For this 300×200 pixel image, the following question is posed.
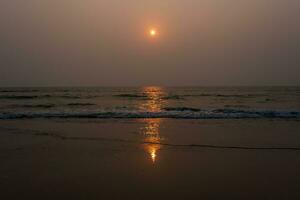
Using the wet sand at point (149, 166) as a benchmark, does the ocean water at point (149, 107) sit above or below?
above

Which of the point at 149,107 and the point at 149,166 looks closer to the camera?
the point at 149,166

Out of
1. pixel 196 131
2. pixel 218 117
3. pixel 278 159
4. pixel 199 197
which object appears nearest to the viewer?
pixel 199 197

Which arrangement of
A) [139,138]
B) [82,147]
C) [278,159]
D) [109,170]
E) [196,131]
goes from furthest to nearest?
[196,131], [139,138], [82,147], [278,159], [109,170]

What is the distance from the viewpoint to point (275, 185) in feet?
16.1

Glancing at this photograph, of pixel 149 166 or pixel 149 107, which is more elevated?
pixel 149 107

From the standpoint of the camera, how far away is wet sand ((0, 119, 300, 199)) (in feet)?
15.2

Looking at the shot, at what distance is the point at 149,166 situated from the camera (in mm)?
6082

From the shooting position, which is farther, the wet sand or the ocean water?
the ocean water

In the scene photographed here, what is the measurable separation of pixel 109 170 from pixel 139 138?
141 inches

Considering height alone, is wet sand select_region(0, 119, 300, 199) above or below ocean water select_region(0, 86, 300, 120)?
below

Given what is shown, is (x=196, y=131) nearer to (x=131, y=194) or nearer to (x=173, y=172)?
(x=173, y=172)

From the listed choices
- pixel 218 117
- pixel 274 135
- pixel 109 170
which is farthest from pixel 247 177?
pixel 218 117

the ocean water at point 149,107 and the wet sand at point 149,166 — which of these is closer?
the wet sand at point 149,166

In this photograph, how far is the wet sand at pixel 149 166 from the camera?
15.2 feet
